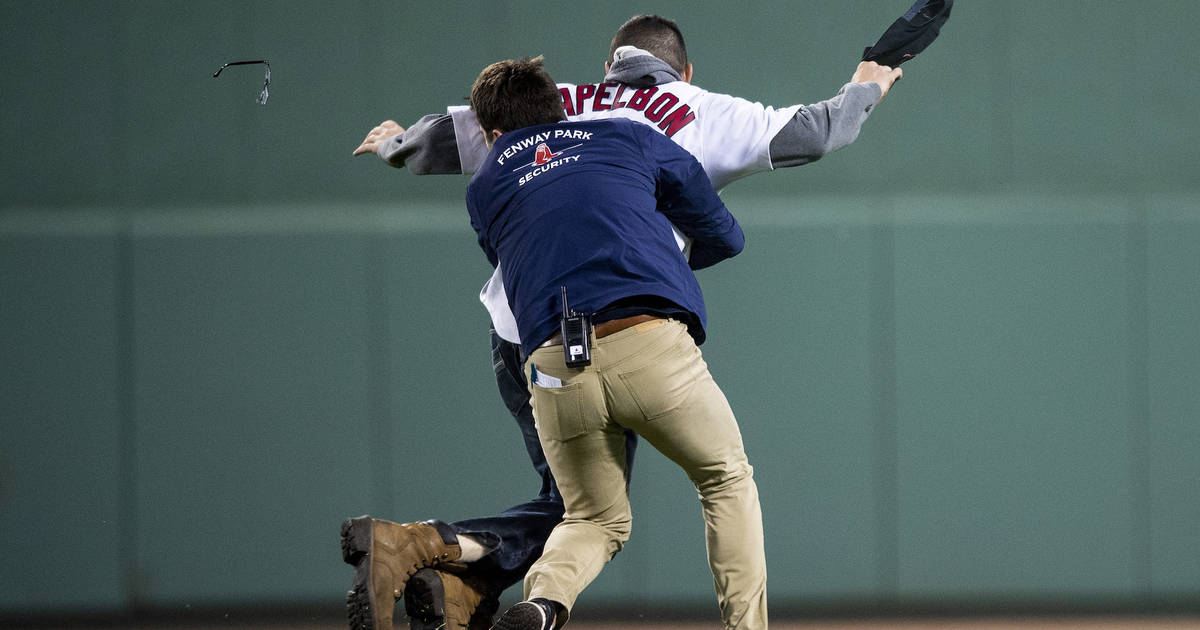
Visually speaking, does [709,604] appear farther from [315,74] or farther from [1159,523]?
[315,74]

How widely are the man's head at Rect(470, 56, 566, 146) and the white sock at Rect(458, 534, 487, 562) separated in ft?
3.46

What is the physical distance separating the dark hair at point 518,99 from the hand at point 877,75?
0.89 metres

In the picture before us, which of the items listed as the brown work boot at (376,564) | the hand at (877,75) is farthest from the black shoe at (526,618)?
the hand at (877,75)

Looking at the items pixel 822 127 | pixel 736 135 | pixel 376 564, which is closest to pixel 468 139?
pixel 736 135

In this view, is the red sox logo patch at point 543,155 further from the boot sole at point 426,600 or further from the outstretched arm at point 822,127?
the boot sole at point 426,600

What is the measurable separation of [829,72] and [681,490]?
1.66 m

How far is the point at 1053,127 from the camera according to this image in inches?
169

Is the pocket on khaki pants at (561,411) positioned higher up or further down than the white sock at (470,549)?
higher up

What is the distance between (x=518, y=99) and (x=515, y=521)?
113 cm

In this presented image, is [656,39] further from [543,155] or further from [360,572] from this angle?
[360,572]

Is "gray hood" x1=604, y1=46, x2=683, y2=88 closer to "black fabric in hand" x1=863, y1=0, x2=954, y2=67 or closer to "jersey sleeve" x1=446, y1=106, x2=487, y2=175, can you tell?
"jersey sleeve" x1=446, y1=106, x2=487, y2=175

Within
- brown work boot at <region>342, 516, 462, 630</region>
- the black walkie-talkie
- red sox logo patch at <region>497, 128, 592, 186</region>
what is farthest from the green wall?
the black walkie-talkie

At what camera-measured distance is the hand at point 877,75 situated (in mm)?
3152

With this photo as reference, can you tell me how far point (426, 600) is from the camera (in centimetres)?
292
